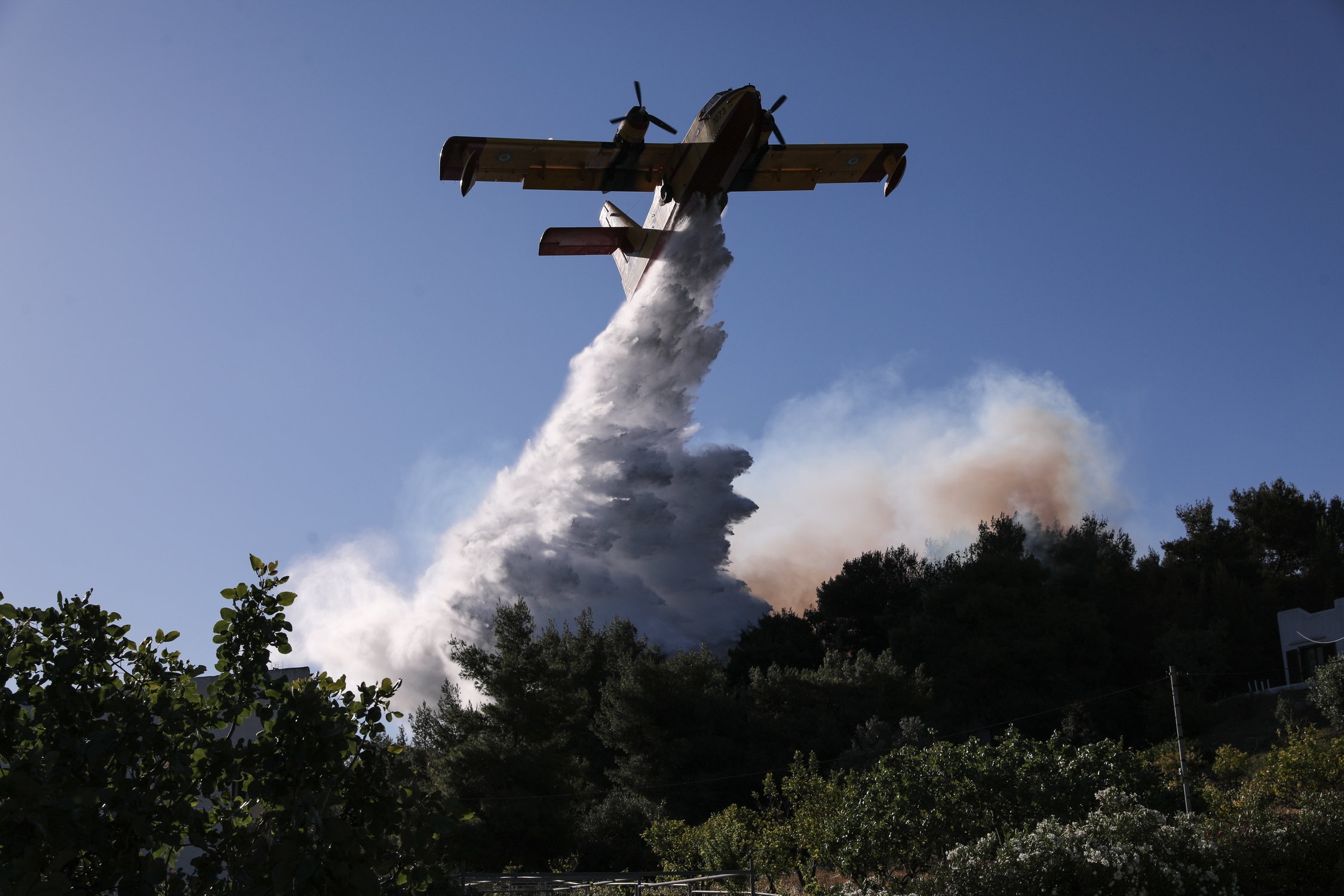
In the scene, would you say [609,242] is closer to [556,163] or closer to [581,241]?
[581,241]

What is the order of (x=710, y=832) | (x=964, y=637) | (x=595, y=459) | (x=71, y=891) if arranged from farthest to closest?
1. (x=964, y=637)
2. (x=595, y=459)
3. (x=710, y=832)
4. (x=71, y=891)

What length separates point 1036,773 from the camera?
1409cm

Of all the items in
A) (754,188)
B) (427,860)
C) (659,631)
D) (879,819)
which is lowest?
(879,819)

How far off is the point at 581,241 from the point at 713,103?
794cm

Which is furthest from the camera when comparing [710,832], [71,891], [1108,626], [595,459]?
[1108,626]

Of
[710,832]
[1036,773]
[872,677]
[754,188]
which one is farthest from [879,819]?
[872,677]

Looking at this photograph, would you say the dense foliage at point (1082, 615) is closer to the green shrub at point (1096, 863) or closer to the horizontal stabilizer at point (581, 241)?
the horizontal stabilizer at point (581, 241)

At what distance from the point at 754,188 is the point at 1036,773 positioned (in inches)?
775

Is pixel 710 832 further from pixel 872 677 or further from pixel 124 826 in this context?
pixel 124 826

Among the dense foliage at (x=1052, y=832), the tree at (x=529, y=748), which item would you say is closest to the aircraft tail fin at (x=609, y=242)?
the tree at (x=529, y=748)

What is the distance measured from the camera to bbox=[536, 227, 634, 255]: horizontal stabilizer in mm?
31000

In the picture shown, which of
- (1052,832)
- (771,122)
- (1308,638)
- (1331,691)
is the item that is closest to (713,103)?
(771,122)

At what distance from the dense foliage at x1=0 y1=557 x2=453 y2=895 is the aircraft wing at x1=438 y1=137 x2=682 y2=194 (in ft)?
73.4

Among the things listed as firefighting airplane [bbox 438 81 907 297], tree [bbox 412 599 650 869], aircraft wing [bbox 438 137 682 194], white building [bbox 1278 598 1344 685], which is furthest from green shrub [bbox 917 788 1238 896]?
white building [bbox 1278 598 1344 685]
